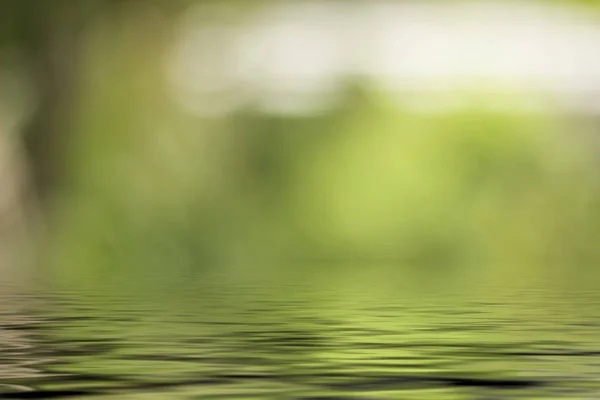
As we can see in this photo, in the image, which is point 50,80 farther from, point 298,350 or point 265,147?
point 298,350

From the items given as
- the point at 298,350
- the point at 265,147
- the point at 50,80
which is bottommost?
the point at 298,350

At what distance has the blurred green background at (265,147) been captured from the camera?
1381 cm

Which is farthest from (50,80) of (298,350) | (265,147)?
(298,350)

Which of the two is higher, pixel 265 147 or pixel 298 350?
pixel 265 147

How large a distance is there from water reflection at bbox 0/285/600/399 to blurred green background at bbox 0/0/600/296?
8905 millimetres

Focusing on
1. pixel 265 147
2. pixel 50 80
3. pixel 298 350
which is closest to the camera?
pixel 298 350

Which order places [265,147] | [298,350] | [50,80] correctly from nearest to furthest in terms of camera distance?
1. [298,350]
2. [265,147]
3. [50,80]

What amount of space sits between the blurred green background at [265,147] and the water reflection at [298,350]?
8.90 meters

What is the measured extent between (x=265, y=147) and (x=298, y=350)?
448 inches

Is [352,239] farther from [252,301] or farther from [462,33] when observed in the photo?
[252,301]

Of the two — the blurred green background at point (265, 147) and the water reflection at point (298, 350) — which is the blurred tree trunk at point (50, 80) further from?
the water reflection at point (298, 350)

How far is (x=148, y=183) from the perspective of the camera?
14.0 meters

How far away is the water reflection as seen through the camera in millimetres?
2105

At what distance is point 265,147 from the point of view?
14.1 meters
